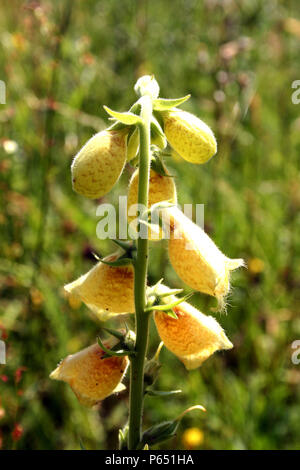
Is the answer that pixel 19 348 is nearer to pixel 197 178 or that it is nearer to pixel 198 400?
pixel 198 400

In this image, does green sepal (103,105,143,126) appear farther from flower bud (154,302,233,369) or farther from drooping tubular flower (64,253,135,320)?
flower bud (154,302,233,369)

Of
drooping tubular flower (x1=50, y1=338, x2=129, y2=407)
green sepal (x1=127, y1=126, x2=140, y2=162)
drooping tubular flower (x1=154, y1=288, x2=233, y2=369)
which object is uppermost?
green sepal (x1=127, y1=126, x2=140, y2=162)

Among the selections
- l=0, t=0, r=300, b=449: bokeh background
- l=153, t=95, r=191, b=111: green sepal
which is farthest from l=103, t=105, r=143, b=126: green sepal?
l=0, t=0, r=300, b=449: bokeh background

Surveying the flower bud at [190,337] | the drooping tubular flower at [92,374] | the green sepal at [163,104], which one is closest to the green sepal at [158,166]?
the green sepal at [163,104]

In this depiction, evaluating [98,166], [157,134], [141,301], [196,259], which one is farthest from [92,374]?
A: [157,134]

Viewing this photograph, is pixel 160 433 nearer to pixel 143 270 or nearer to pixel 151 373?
pixel 151 373

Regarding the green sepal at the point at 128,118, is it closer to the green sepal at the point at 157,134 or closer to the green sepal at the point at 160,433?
the green sepal at the point at 157,134

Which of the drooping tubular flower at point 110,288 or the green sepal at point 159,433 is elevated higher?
the drooping tubular flower at point 110,288

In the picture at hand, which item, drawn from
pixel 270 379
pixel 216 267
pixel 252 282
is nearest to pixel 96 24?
pixel 252 282
